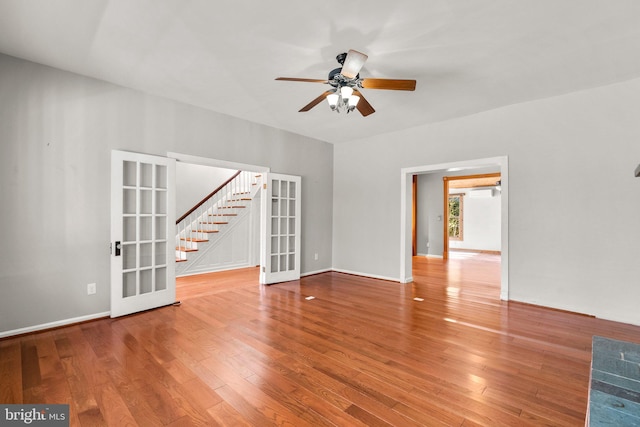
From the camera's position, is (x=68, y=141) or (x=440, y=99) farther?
(x=440, y=99)

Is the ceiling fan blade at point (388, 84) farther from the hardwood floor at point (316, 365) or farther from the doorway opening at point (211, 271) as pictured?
the doorway opening at point (211, 271)

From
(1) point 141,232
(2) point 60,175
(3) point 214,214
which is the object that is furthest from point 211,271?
(2) point 60,175

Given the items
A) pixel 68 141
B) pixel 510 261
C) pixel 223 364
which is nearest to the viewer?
pixel 223 364

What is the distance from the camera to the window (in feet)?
40.7

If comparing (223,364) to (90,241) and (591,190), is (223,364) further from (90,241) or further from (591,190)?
(591,190)

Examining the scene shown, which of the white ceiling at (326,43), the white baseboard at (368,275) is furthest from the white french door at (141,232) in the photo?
the white baseboard at (368,275)

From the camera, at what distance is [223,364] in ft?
8.31

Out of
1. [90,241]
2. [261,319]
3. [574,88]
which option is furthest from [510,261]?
[90,241]

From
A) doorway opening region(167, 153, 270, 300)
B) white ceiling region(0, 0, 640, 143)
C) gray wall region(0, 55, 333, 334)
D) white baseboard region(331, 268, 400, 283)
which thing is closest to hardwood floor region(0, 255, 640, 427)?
gray wall region(0, 55, 333, 334)

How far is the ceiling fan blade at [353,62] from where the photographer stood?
2.41 meters

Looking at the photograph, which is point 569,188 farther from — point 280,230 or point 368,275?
point 280,230

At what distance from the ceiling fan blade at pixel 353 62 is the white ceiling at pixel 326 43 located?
314 millimetres

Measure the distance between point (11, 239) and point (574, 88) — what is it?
6735mm

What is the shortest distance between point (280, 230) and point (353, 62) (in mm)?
3689
